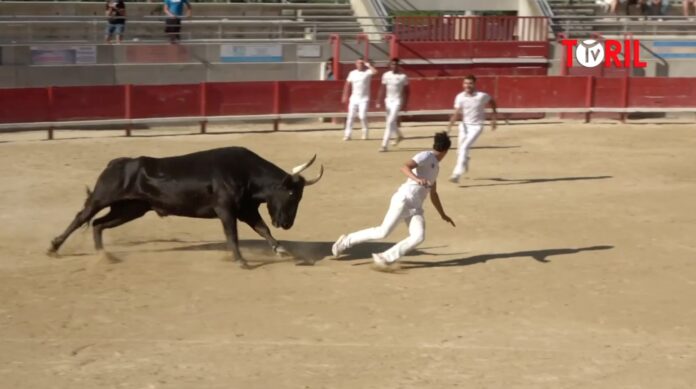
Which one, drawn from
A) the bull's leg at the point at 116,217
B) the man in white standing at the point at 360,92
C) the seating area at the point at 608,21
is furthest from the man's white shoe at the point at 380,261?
the seating area at the point at 608,21

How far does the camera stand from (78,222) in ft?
39.9

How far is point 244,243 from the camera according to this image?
13.2 metres

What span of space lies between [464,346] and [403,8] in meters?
24.3

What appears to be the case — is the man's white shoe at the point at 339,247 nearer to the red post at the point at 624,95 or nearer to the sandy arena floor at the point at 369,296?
the sandy arena floor at the point at 369,296

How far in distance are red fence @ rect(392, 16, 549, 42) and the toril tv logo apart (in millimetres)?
924

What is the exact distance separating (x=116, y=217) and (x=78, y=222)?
16.1 inches

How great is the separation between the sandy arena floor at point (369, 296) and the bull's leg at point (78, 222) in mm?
158

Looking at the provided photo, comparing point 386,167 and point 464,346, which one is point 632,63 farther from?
point 464,346

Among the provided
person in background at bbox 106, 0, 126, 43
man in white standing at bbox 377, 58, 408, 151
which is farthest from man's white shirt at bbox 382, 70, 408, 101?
person in background at bbox 106, 0, 126, 43

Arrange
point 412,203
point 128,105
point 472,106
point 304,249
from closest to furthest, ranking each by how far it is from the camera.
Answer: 1. point 412,203
2. point 304,249
3. point 472,106
4. point 128,105

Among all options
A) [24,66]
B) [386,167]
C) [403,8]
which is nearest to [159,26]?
[24,66]

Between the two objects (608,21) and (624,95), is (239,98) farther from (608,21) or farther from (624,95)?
Answer: (608,21)

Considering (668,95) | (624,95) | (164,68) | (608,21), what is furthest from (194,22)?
(608,21)

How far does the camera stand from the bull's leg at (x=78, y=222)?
1210cm
